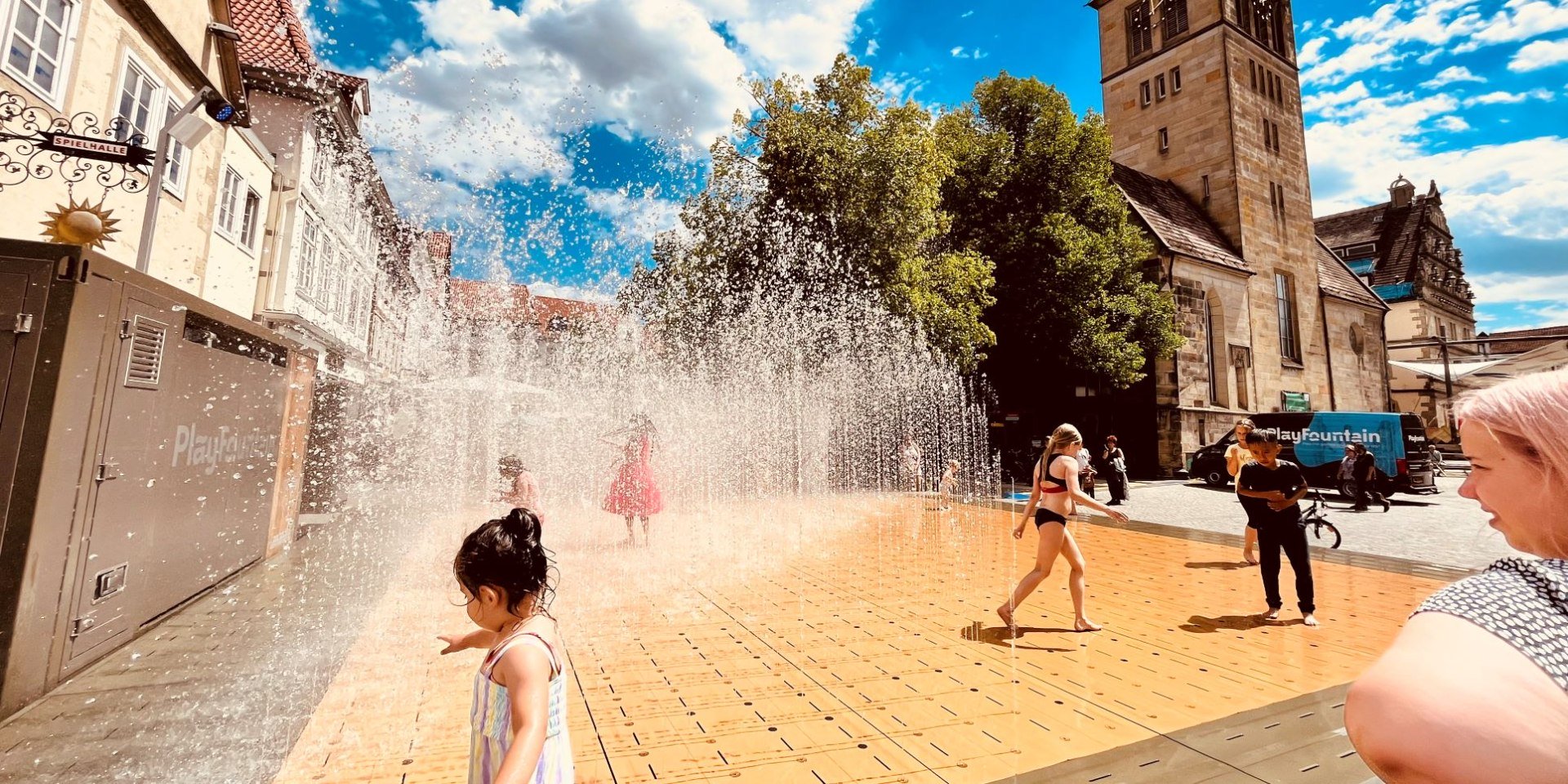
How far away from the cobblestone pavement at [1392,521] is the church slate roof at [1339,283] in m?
17.9

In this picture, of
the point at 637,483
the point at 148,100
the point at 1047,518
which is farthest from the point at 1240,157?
the point at 148,100

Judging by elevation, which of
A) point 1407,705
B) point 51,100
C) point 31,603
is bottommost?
point 31,603

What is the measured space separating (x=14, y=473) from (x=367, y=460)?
18618mm

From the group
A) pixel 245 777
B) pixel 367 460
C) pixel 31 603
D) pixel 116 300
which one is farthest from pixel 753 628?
pixel 367 460

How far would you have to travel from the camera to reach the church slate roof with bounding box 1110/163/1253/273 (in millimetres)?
28297

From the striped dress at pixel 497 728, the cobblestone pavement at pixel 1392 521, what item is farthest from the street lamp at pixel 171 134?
the cobblestone pavement at pixel 1392 521

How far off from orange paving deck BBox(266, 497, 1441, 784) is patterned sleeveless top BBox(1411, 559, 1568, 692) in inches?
111

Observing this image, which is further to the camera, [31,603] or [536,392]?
[536,392]

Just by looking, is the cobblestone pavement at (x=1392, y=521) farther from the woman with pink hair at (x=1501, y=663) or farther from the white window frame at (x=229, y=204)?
the white window frame at (x=229, y=204)

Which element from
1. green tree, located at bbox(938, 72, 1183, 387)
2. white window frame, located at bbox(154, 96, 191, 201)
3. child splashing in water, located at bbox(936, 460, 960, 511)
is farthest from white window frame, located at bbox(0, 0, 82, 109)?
green tree, located at bbox(938, 72, 1183, 387)

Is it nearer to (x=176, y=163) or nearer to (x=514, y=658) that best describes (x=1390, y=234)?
(x=514, y=658)

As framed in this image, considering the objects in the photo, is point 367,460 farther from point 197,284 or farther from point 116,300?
point 116,300

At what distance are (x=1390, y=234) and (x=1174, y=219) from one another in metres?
44.5

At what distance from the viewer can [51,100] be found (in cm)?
794
